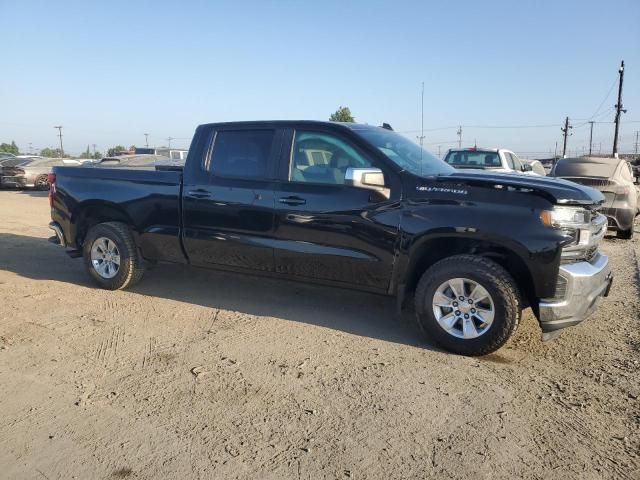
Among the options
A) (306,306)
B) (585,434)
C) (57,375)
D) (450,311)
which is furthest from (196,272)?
(585,434)

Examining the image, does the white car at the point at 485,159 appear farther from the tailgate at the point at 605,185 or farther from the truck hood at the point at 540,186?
the truck hood at the point at 540,186

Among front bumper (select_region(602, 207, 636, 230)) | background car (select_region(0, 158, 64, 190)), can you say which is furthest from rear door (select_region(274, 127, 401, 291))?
background car (select_region(0, 158, 64, 190))

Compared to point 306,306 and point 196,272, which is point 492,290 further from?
point 196,272

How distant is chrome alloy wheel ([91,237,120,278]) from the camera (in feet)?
18.7

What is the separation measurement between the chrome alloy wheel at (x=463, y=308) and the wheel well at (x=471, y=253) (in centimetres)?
31

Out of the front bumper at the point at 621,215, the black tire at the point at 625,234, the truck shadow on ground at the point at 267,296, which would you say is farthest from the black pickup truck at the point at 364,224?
the black tire at the point at 625,234

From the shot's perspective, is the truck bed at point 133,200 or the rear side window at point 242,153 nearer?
the rear side window at point 242,153

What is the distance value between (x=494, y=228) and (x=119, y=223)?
4.07 metres

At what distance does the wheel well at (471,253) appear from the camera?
13.1 ft

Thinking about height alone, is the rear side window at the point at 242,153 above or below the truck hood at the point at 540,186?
above

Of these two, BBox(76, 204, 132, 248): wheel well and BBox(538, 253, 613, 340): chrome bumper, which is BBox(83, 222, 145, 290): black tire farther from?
BBox(538, 253, 613, 340): chrome bumper

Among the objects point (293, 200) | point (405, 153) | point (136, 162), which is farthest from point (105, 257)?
point (136, 162)

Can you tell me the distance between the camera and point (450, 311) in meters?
4.09

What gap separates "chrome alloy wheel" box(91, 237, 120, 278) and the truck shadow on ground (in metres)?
0.30
